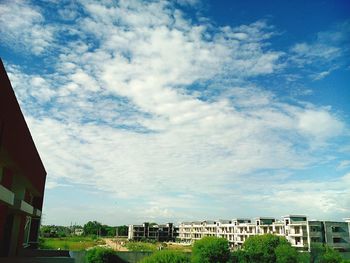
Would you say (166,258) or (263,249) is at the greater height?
(263,249)

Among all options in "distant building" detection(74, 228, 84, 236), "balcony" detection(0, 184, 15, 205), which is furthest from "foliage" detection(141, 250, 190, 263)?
"distant building" detection(74, 228, 84, 236)

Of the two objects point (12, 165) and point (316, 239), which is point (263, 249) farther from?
point (12, 165)

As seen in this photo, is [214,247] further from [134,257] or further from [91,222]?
[91,222]

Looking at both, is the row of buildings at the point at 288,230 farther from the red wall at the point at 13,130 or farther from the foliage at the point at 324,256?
the red wall at the point at 13,130

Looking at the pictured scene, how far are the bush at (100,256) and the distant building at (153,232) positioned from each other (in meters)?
61.6

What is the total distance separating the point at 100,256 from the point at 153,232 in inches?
2607

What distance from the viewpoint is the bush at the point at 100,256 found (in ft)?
139

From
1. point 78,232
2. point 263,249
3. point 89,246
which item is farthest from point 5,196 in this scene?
point 78,232

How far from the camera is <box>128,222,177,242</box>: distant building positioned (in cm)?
10500

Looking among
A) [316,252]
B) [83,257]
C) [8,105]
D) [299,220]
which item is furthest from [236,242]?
[8,105]

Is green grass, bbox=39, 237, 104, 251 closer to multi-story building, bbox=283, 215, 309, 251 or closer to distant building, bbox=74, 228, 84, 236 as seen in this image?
multi-story building, bbox=283, 215, 309, 251

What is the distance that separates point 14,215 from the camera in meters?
17.1

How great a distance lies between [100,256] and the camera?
140ft

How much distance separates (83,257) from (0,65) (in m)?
37.4
